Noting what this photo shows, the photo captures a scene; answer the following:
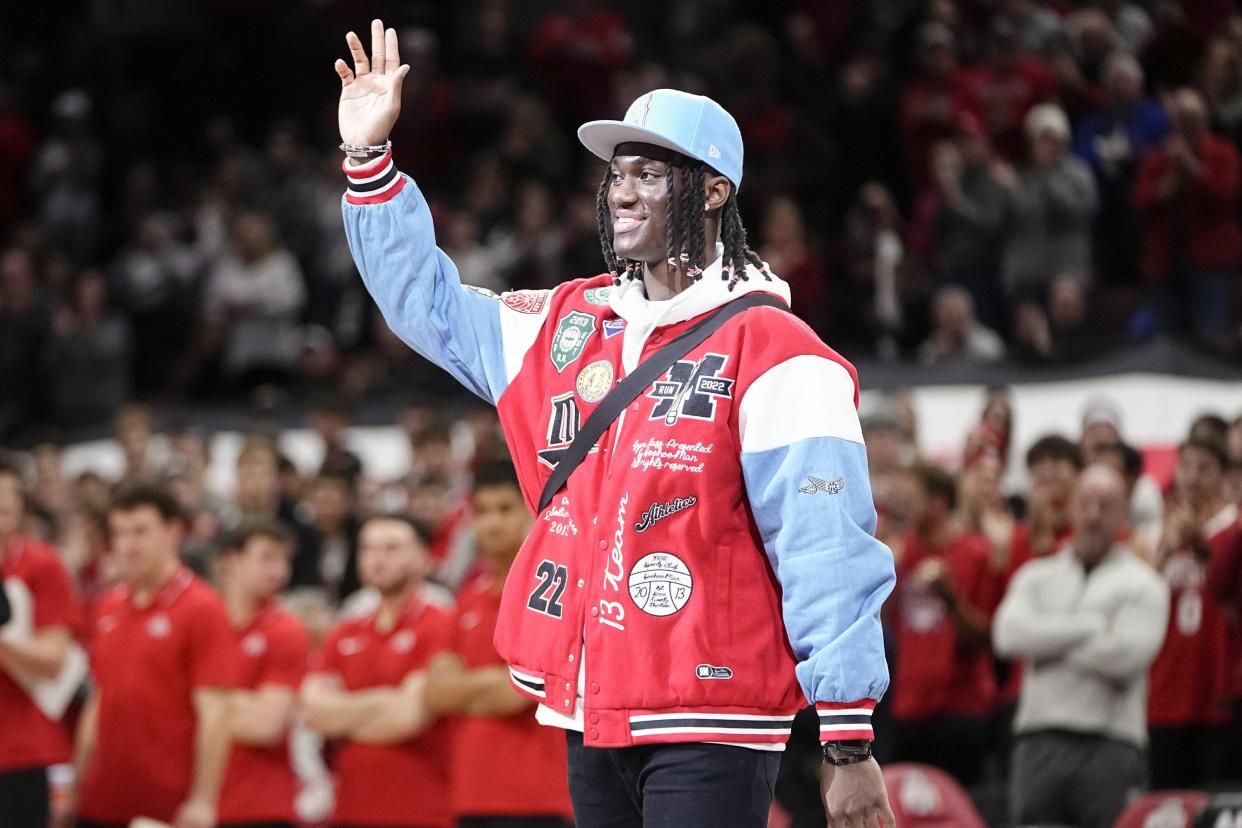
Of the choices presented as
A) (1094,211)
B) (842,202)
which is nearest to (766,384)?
(1094,211)

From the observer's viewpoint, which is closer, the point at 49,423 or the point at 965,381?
the point at 965,381

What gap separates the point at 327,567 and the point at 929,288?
4567 millimetres

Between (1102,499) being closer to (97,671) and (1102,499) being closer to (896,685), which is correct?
(896,685)

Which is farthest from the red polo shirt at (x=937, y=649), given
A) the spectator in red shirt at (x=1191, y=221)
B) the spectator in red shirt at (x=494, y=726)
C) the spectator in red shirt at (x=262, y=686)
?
the spectator in red shirt at (x=1191, y=221)

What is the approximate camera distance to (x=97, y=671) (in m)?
8.22

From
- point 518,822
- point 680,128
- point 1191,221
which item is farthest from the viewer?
point 1191,221

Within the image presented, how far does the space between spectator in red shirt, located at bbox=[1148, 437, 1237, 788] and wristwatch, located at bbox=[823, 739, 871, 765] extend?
4.90 meters

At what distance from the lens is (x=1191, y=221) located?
505 inches

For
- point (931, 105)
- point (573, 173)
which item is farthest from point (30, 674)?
point (573, 173)

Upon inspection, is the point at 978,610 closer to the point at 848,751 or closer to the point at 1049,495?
the point at 1049,495

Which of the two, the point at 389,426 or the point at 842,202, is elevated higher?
the point at 842,202

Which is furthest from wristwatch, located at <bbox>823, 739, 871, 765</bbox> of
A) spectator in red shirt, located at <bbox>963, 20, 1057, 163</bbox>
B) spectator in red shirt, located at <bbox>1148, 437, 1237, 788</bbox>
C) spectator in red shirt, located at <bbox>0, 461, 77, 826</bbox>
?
spectator in red shirt, located at <bbox>963, 20, 1057, 163</bbox>

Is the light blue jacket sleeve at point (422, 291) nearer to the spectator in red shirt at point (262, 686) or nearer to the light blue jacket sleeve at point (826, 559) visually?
the light blue jacket sleeve at point (826, 559)

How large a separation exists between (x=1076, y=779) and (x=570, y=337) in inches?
177
